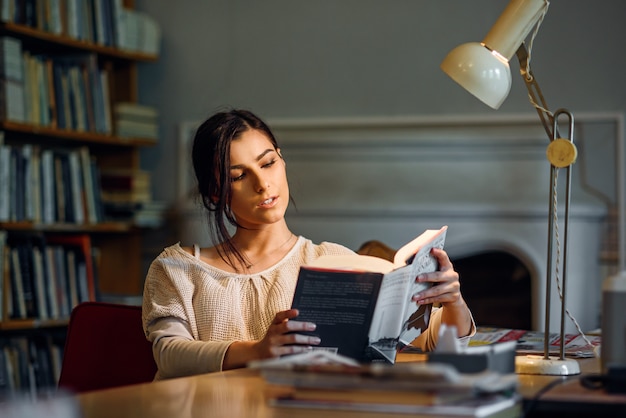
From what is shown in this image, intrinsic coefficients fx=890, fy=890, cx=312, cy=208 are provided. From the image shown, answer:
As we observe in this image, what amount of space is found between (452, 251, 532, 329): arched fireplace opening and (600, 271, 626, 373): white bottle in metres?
2.16

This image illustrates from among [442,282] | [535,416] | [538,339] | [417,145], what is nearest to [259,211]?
[442,282]

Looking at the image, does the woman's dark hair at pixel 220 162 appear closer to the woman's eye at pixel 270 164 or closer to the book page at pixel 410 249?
the woman's eye at pixel 270 164

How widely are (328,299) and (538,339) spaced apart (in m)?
0.73

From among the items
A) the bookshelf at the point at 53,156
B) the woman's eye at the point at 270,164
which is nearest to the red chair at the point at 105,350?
the woman's eye at the point at 270,164

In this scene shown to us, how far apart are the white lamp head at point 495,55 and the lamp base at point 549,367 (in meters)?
0.44

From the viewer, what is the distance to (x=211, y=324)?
5.49 ft

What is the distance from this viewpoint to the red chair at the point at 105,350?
179 cm

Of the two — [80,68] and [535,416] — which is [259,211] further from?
[80,68]

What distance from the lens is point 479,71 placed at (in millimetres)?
1490

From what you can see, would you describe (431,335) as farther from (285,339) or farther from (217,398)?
(217,398)

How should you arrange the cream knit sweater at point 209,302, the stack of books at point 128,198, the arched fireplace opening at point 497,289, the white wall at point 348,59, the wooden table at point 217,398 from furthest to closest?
the stack of books at point 128,198
the arched fireplace opening at point 497,289
the white wall at point 348,59
the cream knit sweater at point 209,302
the wooden table at point 217,398

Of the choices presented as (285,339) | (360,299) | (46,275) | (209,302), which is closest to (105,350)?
(209,302)

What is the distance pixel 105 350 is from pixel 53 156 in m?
1.69

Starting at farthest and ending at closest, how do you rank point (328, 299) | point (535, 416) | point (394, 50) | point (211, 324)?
point (394, 50), point (211, 324), point (328, 299), point (535, 416)
